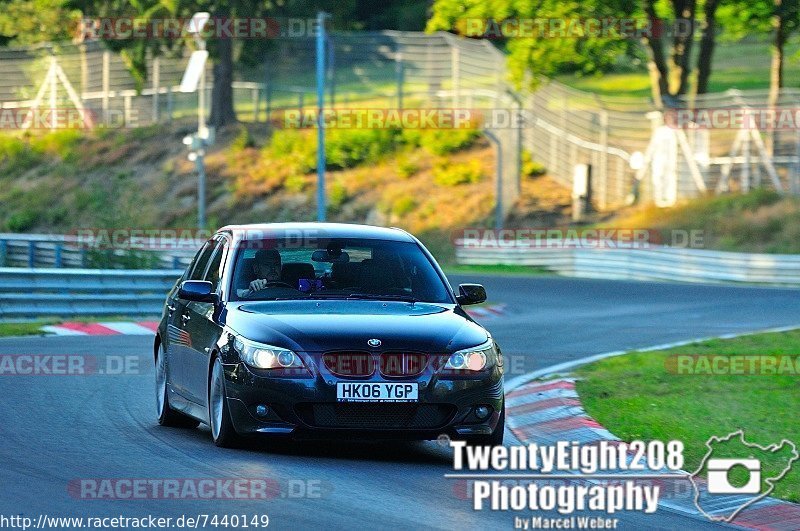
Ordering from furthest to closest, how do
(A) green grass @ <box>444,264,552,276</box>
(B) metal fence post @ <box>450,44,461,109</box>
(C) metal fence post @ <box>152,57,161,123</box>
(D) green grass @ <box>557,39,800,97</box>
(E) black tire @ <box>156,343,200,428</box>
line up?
(D) green grass @ <box>557,39,800,97</box> → (C) metal fence post @ <box>152,57,161,123</box> → (B) metal fence post @ <box>450,44,461,109</box> → (A) green grass @ <box>444,264,552,276</box> → (E) black tire @ <box>156,343,200,428</box>

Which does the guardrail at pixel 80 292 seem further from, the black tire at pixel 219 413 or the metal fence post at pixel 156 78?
the metal fence post at pixel 156 78

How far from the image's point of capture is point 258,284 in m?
10.6

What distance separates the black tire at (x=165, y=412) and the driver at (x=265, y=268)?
45.1 inches

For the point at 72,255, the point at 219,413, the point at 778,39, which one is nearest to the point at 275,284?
the point at 219,413

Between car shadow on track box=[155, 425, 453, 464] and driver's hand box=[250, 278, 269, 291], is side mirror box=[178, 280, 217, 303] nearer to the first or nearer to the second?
driver's hand box=[250, 278, 269, 291]

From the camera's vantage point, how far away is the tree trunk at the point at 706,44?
4675cm

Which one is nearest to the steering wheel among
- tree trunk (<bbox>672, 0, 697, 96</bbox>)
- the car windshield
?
the car windshield

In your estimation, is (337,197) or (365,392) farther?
(337,197)

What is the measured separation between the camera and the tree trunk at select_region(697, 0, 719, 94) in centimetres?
4675

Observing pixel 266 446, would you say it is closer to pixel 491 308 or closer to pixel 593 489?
pixel 593 489

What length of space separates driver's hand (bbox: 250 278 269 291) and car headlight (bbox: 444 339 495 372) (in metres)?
1.59

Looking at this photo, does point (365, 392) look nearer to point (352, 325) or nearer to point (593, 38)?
point (352, 325)

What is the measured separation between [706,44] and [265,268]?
38.8m

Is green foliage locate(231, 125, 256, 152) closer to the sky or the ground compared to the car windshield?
closer to the ground
